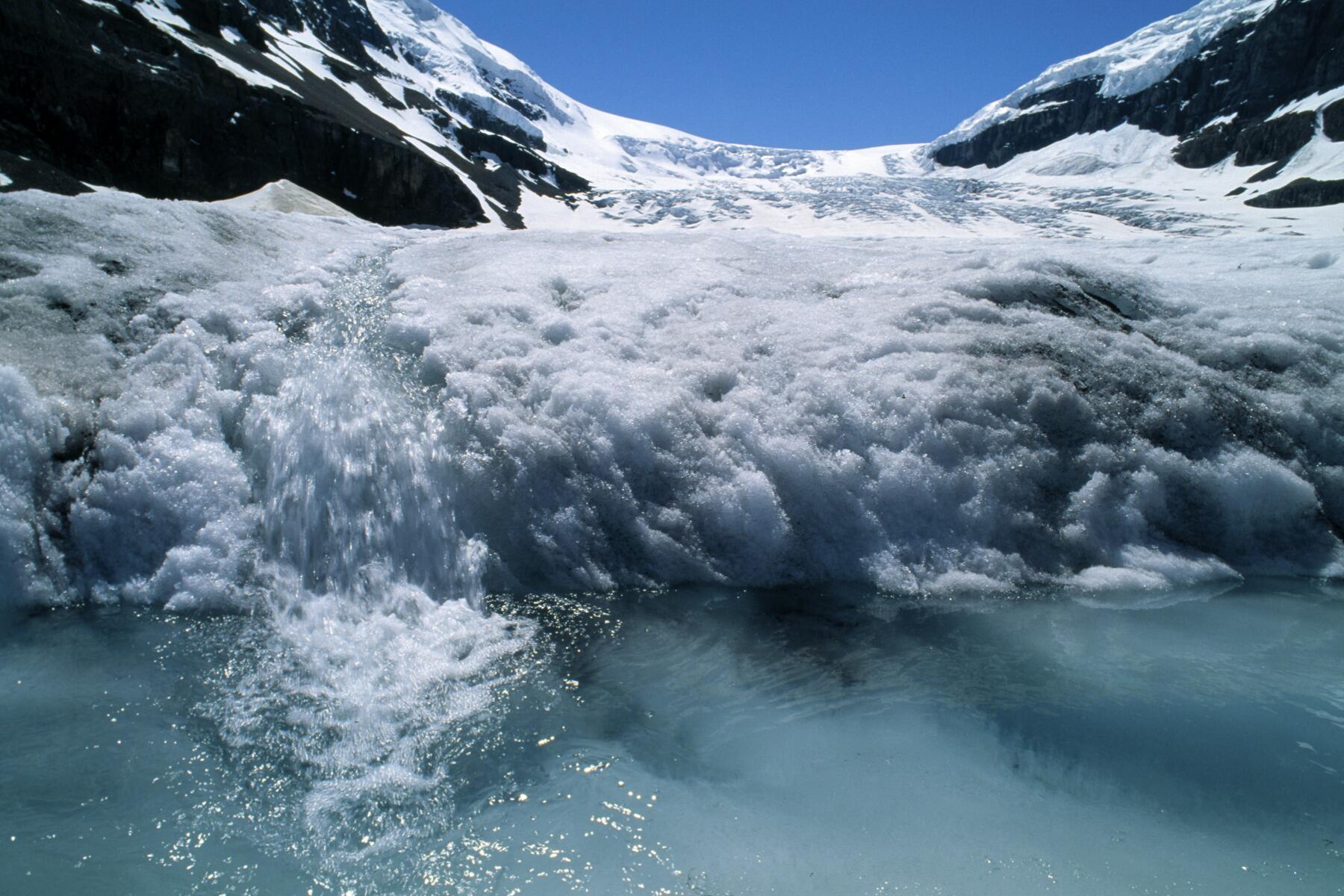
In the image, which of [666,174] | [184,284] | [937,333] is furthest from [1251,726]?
[666,174]

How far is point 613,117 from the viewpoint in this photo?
131 metres

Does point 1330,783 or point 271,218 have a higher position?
point 271,218

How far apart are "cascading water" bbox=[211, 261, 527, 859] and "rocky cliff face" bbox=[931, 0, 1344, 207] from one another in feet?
242

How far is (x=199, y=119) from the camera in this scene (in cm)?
3262

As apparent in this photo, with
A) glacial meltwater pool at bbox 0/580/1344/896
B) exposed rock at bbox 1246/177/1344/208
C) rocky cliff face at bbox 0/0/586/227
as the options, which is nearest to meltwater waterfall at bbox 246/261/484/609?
glacial meltwater pool at bbox 0/580/1344/896

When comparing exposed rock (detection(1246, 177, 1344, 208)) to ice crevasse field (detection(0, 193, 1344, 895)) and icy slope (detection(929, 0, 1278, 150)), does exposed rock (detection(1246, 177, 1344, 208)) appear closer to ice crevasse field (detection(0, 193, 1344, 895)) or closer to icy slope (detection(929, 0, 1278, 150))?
icy slope (detection(929, 0, 1278, 150))

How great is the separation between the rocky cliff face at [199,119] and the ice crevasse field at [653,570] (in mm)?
23924

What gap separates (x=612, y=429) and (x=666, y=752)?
6.68ft

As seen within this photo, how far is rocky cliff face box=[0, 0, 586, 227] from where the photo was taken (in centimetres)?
2841

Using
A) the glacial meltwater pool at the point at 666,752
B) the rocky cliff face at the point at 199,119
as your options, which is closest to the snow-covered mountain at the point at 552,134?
the rocky cliff face at the point at 199,119

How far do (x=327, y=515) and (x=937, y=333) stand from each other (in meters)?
4.13

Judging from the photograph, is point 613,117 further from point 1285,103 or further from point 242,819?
point 242,819

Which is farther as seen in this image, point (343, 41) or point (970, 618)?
point (343, 41)

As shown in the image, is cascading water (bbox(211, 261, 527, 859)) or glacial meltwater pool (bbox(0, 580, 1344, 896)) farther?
cascading water (bbox(211, 261, 527, 859))
